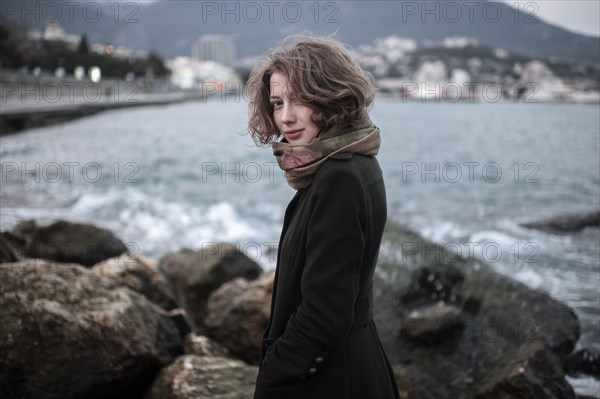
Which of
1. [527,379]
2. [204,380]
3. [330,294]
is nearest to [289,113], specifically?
[330,294]

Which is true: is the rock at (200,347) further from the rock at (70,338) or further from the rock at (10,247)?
the rock at (10,247)

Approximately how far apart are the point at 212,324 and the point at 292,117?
3.28 metres

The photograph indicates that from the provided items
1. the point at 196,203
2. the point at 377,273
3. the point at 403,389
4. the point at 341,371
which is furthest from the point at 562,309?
the point at 196,203

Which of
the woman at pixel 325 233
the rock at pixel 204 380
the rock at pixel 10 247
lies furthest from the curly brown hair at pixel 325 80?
the rock at pixel 10 247

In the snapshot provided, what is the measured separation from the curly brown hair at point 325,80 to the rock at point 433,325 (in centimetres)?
327

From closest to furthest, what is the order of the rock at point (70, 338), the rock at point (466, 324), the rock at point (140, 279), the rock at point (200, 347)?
1. the rock at point (70, 338)
2. the rock at point (200, 347)
3. the rock at point (466, 324)
4. the rock at point (140, 279)

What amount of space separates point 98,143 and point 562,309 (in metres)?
23.7

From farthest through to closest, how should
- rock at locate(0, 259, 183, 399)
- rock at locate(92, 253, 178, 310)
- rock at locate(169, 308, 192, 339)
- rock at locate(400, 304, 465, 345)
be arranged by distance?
1. rock at locate(92, 253, 178, 310)
2. rock at locate(400, 304, 465, 345)
3. rock at locate(169, 308, 192, 339)
4. rock at locate(0, 259, 183, 399)

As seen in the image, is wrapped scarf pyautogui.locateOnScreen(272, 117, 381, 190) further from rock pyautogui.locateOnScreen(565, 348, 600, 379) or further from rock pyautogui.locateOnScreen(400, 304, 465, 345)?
rock pyautogui.locateOnScreen(565, 348, 600, 379)

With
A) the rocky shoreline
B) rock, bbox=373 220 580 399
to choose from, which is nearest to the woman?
the rocky shoreline

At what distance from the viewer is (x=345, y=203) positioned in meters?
1.57

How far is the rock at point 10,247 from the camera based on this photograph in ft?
18.1

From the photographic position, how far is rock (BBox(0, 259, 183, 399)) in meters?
3.22

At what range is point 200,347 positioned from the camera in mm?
4094
